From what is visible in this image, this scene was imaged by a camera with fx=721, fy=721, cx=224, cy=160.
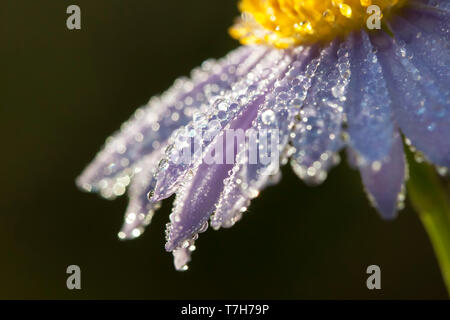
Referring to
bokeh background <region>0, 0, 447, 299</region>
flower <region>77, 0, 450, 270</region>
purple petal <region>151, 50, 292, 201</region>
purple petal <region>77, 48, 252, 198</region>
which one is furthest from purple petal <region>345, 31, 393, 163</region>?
bokeh background <region>0, 0, 447, 299</region>

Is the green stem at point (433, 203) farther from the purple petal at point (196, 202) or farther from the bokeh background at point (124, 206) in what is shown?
the bokeh background at point (124, 206)

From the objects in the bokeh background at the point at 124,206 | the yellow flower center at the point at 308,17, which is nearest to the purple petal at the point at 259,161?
the yellow flower center at the point at 308,17

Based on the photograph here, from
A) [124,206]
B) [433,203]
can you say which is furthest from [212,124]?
[124,206]

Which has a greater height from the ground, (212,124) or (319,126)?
(212,124)

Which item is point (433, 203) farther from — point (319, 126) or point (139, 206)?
point (139, 206)

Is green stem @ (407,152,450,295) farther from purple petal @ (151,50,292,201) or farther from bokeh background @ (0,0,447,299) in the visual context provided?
bokeh background @ (0,0,447,299)

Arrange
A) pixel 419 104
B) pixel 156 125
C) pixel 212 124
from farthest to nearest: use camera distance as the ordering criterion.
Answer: pixel 156 125
pixel 212 124
pixel 419 104
